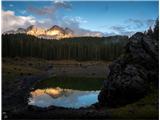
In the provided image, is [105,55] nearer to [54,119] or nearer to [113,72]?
[113,72]

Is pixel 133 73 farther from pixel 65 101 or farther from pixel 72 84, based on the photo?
pixel 72 84

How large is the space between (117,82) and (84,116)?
6.42 metres

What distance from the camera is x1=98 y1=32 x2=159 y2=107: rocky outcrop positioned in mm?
28359

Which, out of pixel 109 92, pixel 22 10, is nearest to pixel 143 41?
pixel 109 92

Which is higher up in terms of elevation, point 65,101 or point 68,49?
point 68,49

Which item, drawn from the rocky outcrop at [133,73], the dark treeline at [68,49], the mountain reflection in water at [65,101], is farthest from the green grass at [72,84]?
the dark treeline at [68,49]

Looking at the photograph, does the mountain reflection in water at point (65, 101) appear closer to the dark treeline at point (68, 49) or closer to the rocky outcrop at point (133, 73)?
the rocky outcrop at point (133, 73)

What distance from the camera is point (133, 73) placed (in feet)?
94.2

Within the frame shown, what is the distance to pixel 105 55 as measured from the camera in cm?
11200

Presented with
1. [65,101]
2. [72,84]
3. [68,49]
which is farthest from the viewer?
[68,49]

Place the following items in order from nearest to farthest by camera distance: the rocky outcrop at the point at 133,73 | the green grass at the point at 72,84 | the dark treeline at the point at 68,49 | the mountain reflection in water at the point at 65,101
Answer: the rocky outcrop at the point at 133,73, the mountain reflection in water at the point at 65,101, the green grass at the point at 72,84, the dark treeline at the point at 68,49

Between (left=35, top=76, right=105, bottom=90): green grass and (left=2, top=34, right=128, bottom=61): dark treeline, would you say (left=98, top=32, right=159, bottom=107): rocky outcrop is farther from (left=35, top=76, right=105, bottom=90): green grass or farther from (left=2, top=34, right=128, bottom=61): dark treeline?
(left=2, top=34, right=128, bottom=61): dark treeline

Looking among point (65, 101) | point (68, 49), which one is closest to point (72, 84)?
point (65, 101)

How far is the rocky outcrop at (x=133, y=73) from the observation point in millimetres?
28359
